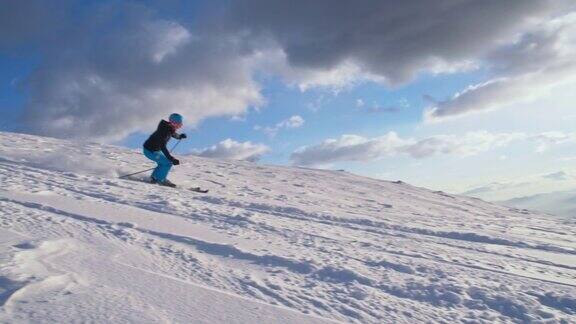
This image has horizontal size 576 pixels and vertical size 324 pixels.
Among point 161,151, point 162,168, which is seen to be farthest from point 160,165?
point 161,151

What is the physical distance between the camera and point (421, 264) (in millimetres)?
5922

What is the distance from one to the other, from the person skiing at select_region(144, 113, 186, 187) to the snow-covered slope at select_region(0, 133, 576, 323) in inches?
75.1

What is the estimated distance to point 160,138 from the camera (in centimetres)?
1257

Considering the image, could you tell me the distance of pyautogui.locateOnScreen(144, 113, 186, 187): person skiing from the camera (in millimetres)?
12234

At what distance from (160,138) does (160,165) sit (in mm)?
751

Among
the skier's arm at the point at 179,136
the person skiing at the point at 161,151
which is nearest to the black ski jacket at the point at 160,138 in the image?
the person skiing at the point at 161,151

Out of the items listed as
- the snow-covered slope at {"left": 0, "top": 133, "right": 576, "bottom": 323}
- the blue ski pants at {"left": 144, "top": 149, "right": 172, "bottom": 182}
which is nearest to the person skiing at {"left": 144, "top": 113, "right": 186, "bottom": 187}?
the blue ski pants at {"left": 144, "top": 149, "right": 172, "bottom": 182}

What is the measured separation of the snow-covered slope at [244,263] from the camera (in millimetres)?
3863

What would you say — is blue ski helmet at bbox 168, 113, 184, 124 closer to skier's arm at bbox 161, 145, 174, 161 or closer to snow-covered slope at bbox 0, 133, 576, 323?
skier's arm at bbox 161, 145, 174, 161

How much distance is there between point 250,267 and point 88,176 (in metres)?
7.10

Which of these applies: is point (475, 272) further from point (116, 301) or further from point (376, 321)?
point (116, 301)

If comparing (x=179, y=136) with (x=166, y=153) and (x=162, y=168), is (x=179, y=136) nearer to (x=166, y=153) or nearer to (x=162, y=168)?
(x=166, y=153)

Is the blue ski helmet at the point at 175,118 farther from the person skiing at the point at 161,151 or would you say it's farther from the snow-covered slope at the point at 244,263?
the snow-covered slope at the point at 244,263

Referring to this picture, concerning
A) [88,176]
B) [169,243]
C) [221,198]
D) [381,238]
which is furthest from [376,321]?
[88,176]
